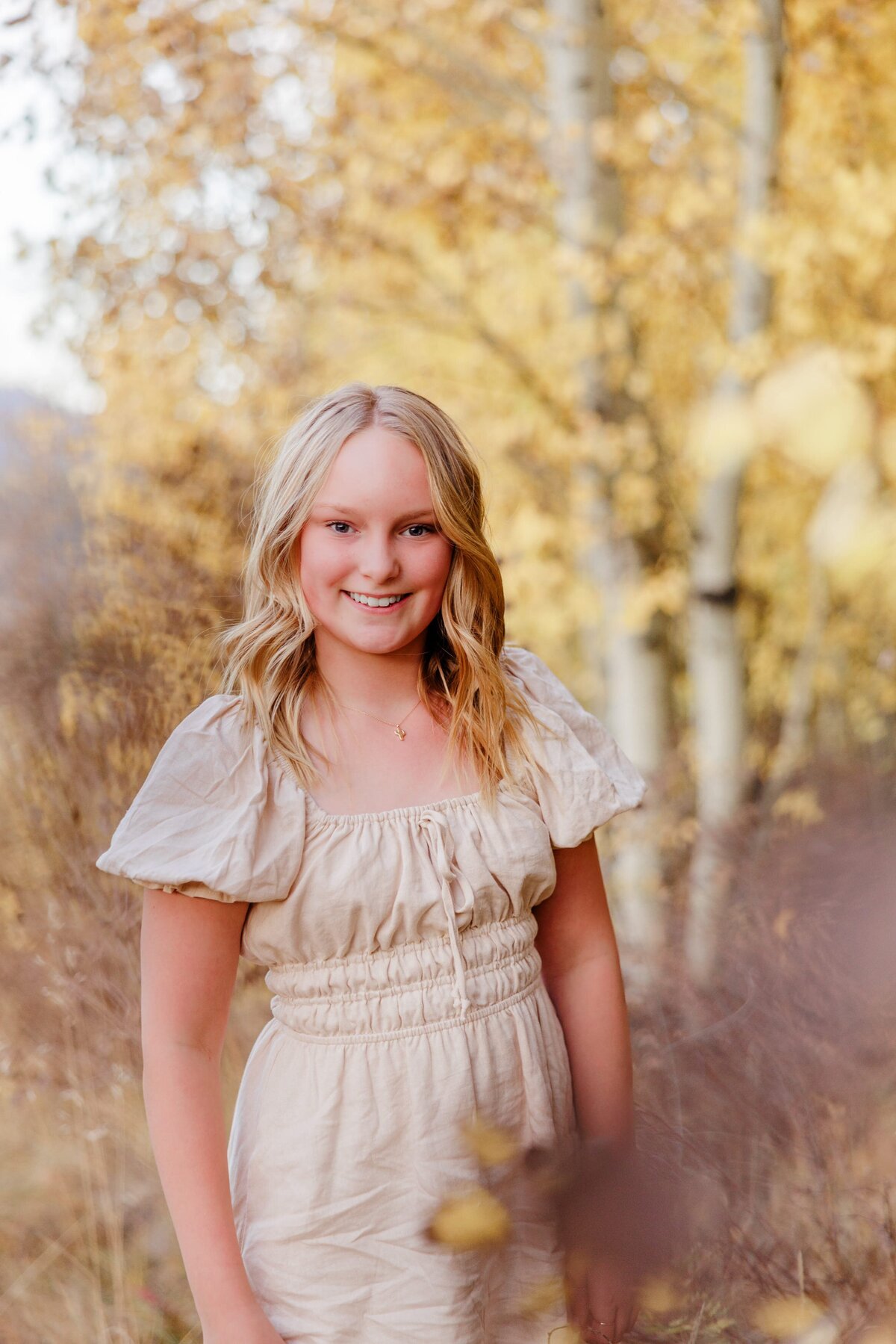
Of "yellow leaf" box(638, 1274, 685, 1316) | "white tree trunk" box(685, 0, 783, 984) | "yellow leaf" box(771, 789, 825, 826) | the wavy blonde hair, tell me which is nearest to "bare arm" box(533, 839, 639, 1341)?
the wavy blonde hair

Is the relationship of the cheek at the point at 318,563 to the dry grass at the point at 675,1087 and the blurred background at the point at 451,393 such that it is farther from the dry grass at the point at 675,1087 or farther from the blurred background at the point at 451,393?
the blurred background at the point at 451,393

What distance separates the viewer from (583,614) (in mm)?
4645

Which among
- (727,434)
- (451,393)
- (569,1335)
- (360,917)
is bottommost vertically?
(569,1335)

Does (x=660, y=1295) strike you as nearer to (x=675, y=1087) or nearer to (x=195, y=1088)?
(x=195, y=1088)

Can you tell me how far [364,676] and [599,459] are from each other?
2656 millimetres

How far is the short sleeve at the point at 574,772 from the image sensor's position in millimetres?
1550

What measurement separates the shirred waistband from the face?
38cm

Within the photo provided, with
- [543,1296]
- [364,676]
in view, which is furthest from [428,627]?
[543,1296]

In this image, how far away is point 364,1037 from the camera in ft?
4.65

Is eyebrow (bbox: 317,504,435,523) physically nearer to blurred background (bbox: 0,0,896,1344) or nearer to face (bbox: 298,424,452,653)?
face (bbox: 298,424,452,653)

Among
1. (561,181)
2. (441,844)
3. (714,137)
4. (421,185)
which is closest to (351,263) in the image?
(421,185)

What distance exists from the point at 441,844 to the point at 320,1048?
29 centimetres

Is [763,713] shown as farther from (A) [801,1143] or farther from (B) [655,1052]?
(A) [801,1143]

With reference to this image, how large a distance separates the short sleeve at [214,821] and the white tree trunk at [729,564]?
2.20 m
